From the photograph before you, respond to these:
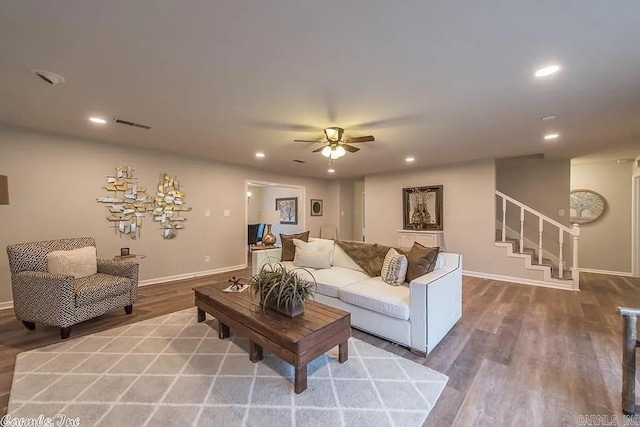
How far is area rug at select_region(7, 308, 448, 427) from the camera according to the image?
1.61 m

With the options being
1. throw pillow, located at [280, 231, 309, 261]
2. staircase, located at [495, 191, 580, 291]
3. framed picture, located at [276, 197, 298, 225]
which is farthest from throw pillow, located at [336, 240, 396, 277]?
framed picture, located at [276, 197, 298, 225]

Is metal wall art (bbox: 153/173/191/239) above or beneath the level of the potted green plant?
above

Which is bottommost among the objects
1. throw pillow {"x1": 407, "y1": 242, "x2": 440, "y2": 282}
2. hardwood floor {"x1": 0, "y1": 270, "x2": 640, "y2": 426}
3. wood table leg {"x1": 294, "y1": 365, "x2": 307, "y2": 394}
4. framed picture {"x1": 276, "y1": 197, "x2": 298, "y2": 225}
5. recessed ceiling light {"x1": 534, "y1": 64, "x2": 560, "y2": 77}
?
hardwood floor {"x1": 0, "y1": 270, "x2": 640, "y2": 426}

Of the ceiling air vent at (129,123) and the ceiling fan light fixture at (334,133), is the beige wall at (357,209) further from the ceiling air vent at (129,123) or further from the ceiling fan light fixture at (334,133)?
the ceiling air vent at (129,123)

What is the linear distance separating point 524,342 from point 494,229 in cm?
A: 302

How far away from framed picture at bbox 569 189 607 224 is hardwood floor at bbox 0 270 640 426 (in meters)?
2.08

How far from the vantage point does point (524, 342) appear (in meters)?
2.55

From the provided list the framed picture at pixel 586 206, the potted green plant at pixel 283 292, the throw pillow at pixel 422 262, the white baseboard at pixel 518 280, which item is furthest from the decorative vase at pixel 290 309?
the framed picture at pixel 586 206

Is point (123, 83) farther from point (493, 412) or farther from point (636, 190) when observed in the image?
point (636, 190)

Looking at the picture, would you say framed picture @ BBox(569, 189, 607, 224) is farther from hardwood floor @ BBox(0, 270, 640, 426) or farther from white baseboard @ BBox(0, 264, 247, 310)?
white baseboard @ BBox(0, 264, 247, 310)

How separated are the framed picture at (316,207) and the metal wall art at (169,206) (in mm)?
3544

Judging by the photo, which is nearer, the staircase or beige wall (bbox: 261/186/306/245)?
the staircase

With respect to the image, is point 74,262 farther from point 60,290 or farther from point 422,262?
point 422,262

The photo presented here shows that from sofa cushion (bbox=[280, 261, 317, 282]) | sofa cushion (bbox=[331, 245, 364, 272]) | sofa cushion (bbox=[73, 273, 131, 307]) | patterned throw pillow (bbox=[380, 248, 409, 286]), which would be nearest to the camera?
sofa cushion (bbox=[73, 273, 131, 307])
